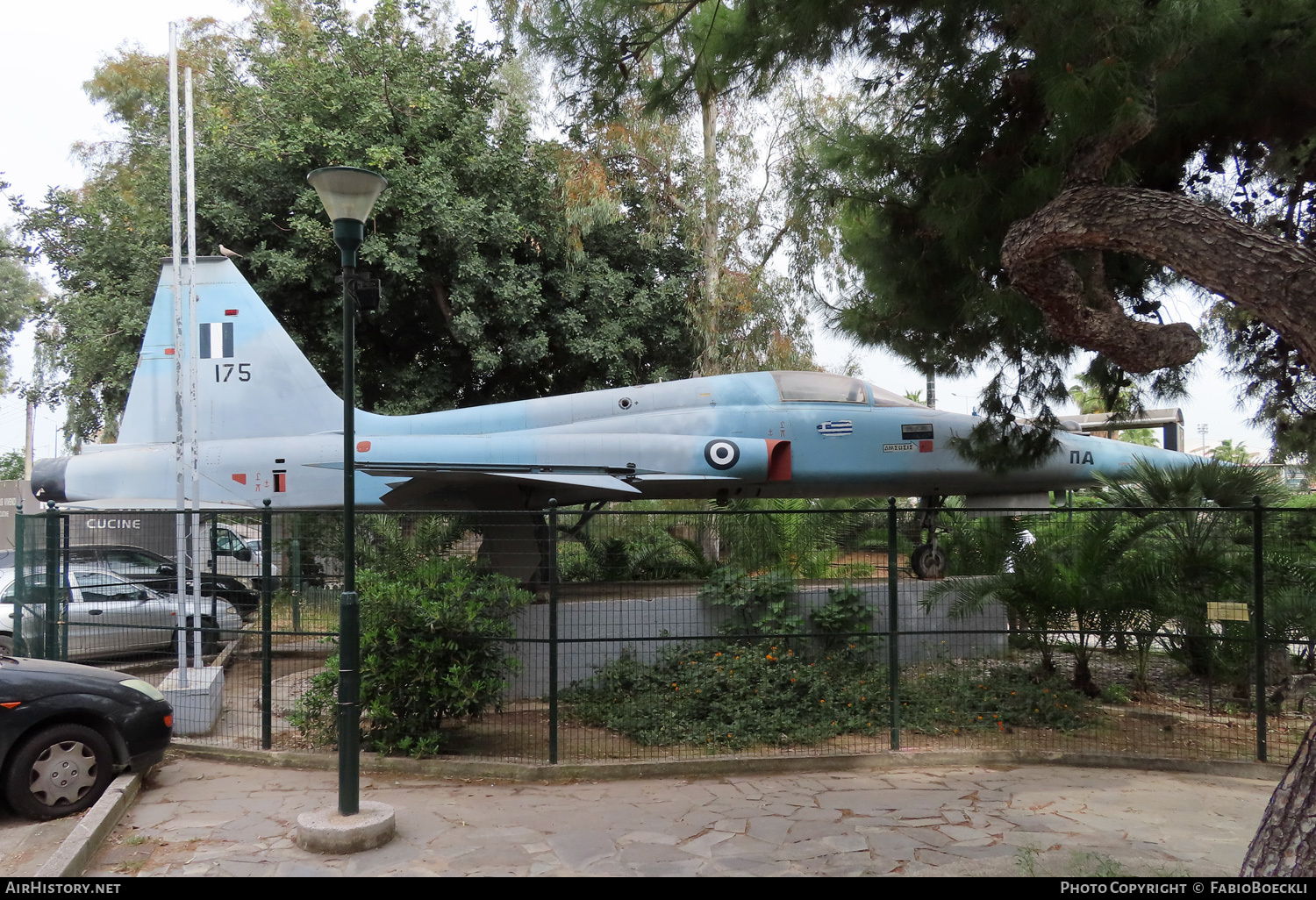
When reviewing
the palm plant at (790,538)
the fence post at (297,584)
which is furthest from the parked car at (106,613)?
the palm plant at (790,538)

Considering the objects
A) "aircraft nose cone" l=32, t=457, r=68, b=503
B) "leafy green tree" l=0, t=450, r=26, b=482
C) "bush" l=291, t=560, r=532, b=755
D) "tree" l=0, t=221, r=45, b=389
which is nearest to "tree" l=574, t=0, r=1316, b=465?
"bush" l=291, t=560, r=532, b=755

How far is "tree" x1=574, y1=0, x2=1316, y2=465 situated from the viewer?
571 centimetres

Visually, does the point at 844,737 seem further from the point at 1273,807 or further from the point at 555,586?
the point at 1273,807

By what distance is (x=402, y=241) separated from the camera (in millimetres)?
19062

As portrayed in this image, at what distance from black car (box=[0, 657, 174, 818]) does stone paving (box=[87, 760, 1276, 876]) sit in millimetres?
425

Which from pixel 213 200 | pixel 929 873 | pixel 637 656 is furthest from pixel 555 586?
pixel 213 200

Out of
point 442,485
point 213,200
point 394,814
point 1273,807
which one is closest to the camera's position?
point 1273,807

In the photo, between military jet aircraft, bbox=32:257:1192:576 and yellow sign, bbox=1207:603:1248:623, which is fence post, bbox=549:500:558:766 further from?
yellow sign, bbox=1207:603:1248:623

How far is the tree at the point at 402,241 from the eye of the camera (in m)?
19.5

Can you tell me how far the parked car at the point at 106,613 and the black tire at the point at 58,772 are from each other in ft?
8.92

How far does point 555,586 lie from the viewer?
7.78 meters

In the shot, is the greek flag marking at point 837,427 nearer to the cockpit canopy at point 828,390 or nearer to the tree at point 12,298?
the cockpit canopy at point 828,390

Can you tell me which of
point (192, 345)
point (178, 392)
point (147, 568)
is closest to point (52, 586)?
point (147, 568)

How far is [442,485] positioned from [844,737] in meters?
6.73
